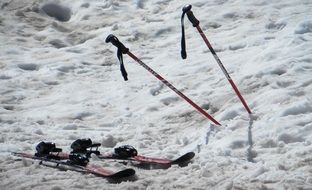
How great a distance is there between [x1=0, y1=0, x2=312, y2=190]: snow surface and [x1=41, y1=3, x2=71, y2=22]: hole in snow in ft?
0.14

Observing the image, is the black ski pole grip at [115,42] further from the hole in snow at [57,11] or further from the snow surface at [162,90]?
the hole in snow at [57,11]

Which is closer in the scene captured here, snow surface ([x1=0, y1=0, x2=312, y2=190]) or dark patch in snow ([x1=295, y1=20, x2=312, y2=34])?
snow surface ([x1=0, y1=0, x2=312, y2=190])

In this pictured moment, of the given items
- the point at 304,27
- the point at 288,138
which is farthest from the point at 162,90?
the point at 288,138

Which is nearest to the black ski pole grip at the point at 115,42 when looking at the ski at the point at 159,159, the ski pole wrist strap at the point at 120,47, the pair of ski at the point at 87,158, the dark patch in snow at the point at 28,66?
the ski pole wrist strap at the point at 120,47

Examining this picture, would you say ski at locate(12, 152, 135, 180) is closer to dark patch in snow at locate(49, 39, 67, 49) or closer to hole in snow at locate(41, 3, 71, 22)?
dark patch in snow at locate(49, 39, 67, 49)

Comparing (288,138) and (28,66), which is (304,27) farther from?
(28,66)

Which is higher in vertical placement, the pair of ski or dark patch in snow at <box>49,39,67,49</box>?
dark patch in snow at <box>49,39,67,49</box>

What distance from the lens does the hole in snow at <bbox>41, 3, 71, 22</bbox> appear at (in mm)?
16188

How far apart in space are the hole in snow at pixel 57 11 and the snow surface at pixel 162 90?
42mm

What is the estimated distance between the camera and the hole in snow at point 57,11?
1619cm

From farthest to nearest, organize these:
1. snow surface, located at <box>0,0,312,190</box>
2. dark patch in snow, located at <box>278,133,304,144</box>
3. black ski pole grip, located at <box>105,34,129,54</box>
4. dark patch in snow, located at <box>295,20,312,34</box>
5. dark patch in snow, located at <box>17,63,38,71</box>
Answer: dark patch in snow, located at <box>17,63,38,71</box>, dark patch in snow, located at <box>295,20,312,34</box>, black ski pole grip, located at <box>105,34,129,54</box>, dark patch in snow, located at <box>278,133,304,144</box>, snow surface, located at <box>0,0,312,190</box>

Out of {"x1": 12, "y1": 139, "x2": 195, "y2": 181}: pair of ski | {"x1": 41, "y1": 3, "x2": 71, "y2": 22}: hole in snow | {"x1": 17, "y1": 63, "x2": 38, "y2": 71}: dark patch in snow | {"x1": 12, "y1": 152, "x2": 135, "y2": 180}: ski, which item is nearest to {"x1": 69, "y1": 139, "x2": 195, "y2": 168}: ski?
{"x1": 12, "y1": 139, "x2": 195, "y2": 181}: pair of ski

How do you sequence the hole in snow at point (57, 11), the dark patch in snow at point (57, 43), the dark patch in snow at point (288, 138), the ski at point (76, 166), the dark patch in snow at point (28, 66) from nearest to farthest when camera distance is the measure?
1. the ski at point (76, 166)
2. the dark patch in snow at point (288, 138)
3. the dark patch in snow at point (28, 66)
4. the dark patch in snow at point (57, 43)
5. the hole in snow at point (57, 11)

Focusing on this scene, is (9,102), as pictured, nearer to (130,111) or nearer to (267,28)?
(130,111)
